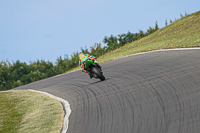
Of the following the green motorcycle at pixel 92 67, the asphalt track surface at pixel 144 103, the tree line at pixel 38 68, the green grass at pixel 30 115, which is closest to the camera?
the asphalt track surface at pixel 144 103

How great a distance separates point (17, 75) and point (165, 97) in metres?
42.4

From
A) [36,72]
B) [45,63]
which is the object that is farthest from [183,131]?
[45,63]

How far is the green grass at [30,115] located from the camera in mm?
9359

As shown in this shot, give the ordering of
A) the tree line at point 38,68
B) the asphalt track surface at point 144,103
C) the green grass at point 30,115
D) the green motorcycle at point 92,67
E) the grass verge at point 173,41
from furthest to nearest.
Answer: the tree line at point 38,68
the grass verge at point 173,41
the green motorcycle at point 92,67
the green grass at point 30,115
the asphalt track surface at point 144,103

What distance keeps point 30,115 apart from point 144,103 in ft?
16.3

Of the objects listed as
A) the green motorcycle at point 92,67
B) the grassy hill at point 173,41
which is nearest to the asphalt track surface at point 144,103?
the green motorcycle at point 92,67

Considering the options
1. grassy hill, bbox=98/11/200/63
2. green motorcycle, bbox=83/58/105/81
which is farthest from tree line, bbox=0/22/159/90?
green motorcycle, bbox=83/58/105/81

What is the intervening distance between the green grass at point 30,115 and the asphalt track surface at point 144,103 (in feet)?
2.02

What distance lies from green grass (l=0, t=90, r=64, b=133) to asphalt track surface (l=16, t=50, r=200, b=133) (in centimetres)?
62

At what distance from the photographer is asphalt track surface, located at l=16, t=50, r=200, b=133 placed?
6.86m

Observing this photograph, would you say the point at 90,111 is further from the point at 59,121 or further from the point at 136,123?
the point at 136,123

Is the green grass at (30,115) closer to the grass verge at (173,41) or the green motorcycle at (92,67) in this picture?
the green motorcycle at (92,67)

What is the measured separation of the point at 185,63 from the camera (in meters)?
12.8

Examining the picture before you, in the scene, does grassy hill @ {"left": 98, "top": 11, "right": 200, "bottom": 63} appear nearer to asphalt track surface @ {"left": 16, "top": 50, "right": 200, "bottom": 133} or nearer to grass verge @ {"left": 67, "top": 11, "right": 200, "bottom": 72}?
grass verge @ {"left": 67, "top": 11, "right": 200, "bottom": 72}
